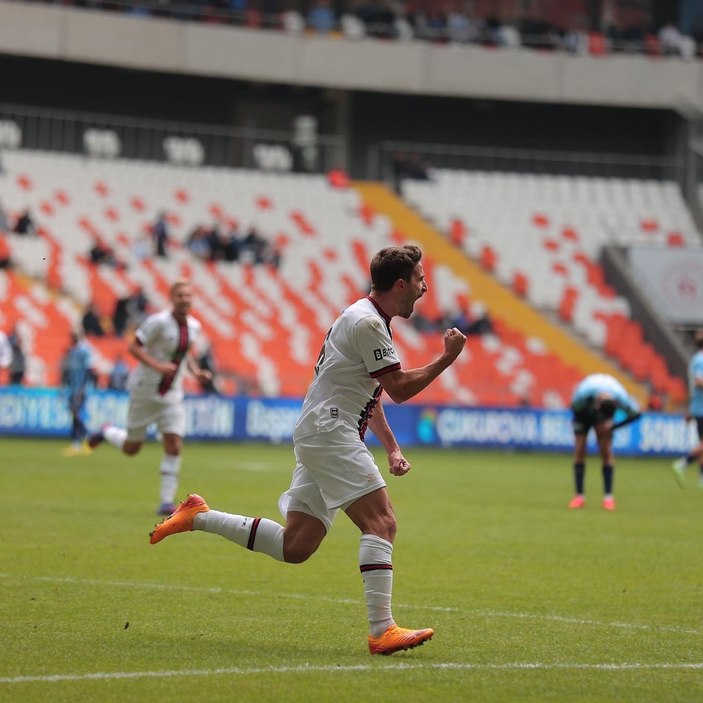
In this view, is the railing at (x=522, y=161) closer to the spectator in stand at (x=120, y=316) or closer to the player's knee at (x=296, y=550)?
the spectator in stand at (x=120, y=316)

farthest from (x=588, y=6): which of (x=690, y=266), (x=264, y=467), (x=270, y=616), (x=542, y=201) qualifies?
(x=270, y=616)

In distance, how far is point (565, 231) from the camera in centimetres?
4256

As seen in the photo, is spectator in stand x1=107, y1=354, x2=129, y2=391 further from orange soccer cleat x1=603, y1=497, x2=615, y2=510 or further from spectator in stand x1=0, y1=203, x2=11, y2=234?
orange soccer cleat x1=603, y1=497, x2=615, y2=510

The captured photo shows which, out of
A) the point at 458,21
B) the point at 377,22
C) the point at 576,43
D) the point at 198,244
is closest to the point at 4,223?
the point at 198,244

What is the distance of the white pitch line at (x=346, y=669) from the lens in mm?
6586

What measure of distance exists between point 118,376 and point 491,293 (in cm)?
Answer: 1321

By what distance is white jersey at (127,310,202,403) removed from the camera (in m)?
14.6

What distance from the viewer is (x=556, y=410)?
31.2m

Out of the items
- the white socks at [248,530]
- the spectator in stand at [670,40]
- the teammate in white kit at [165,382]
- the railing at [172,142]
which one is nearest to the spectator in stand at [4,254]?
the railing at [172,142]

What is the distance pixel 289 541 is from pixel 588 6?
143 feet

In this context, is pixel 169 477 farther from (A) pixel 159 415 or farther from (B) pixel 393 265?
(B) pixel 393 265

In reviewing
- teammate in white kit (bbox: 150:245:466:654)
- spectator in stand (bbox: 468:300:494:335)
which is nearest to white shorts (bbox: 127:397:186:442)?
teammate in white kit (bbox: 150:245:466:654)

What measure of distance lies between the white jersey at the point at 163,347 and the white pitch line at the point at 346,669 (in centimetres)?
788

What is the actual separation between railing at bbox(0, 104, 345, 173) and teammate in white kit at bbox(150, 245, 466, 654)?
1307 inches
